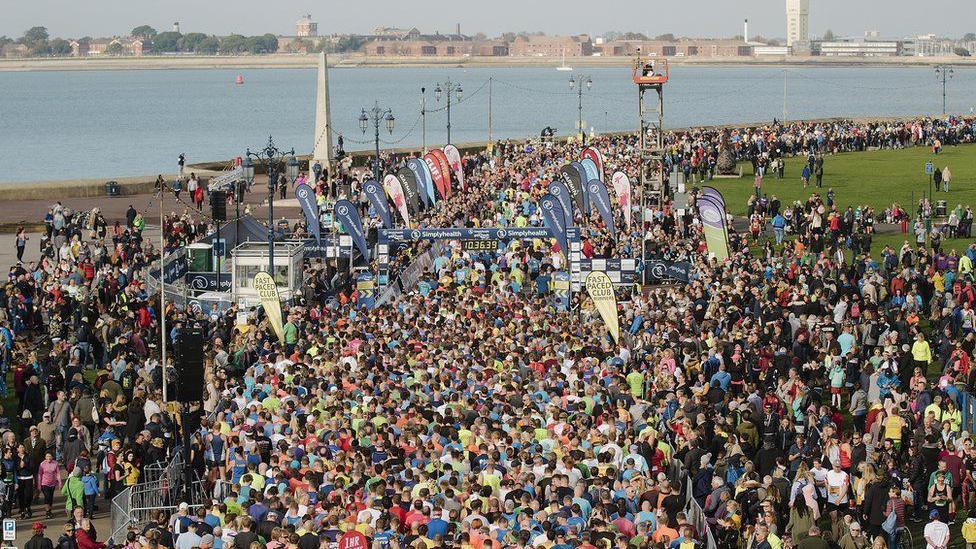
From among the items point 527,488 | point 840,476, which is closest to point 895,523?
point 840,476

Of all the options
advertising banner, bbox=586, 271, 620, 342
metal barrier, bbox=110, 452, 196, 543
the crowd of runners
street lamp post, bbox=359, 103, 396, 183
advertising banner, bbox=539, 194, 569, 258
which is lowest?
metal barrier, bbox=110, 452, 196, 543

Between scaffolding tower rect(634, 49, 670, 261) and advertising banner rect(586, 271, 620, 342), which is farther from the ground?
scaffolding tower rect(634, 49, 670, 261)

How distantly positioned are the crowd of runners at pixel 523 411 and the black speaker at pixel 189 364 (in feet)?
1.36

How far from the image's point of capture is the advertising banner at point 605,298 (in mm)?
25297

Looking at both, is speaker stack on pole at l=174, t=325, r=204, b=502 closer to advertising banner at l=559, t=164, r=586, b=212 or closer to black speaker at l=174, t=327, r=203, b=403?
black speaker at l=174, t=327, r=203, b=403

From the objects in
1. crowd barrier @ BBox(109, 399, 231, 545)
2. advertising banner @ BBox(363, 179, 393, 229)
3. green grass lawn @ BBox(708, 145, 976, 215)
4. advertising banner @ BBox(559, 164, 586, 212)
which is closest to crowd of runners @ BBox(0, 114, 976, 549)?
crowd barrier @ BBox(109, 399, 231, 545)

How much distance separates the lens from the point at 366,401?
19.3m

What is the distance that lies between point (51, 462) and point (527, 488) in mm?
6814

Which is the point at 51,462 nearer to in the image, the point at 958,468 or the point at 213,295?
the point at 958,468

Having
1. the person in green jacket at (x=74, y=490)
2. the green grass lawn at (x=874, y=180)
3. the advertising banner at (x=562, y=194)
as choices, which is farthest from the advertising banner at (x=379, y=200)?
the person in green jacket at (x=74, y=490)

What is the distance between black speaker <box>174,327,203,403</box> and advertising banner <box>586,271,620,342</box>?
7.24 meters

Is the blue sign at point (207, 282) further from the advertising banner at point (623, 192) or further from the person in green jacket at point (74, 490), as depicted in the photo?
the person in green jacket at point (74, 490)

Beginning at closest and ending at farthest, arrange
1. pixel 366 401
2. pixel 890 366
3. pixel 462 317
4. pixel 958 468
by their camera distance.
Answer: pixel 958 468, pixel 366 401, pixel 890 366, pixel 462 317

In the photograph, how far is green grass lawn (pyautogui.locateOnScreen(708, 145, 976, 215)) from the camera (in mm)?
51094
